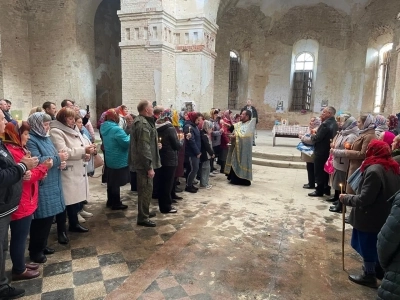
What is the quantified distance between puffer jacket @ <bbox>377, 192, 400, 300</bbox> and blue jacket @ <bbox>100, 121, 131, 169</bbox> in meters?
3.58

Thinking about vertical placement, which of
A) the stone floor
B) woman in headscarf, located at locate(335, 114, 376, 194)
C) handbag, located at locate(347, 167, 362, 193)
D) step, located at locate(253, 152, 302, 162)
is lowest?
the stone floor

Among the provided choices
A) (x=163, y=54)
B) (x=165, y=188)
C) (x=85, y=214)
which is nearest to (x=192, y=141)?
(x=165, y=188)

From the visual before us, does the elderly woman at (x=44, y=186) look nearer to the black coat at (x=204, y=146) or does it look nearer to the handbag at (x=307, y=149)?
the black coat at (x=204, y=146)

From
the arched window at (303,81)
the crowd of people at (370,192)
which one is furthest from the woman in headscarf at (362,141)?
the arched window at (303,81)

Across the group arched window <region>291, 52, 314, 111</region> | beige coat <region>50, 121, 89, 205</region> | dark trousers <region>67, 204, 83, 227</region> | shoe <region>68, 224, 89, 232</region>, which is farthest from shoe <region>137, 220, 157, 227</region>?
arched window <region>291, 52, 314, 111</region>

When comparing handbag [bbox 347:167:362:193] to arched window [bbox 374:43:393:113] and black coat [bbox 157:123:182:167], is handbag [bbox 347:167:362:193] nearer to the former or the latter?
black coat [bbox 157:123:182:167]

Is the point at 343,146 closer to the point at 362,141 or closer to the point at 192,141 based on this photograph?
the point at 362,141

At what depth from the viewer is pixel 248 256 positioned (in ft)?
11.9

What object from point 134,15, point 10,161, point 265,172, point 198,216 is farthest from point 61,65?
point 10,161

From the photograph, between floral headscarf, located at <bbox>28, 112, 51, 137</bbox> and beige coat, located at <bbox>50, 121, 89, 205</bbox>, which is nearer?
floral headscarf, located at <bbox>28, 112, 51, 137</bbox>

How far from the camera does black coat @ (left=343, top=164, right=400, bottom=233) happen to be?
274 centimetres

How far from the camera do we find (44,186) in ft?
10.5

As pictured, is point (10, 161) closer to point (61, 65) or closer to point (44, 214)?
point (44, 214)

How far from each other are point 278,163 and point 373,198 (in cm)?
638
